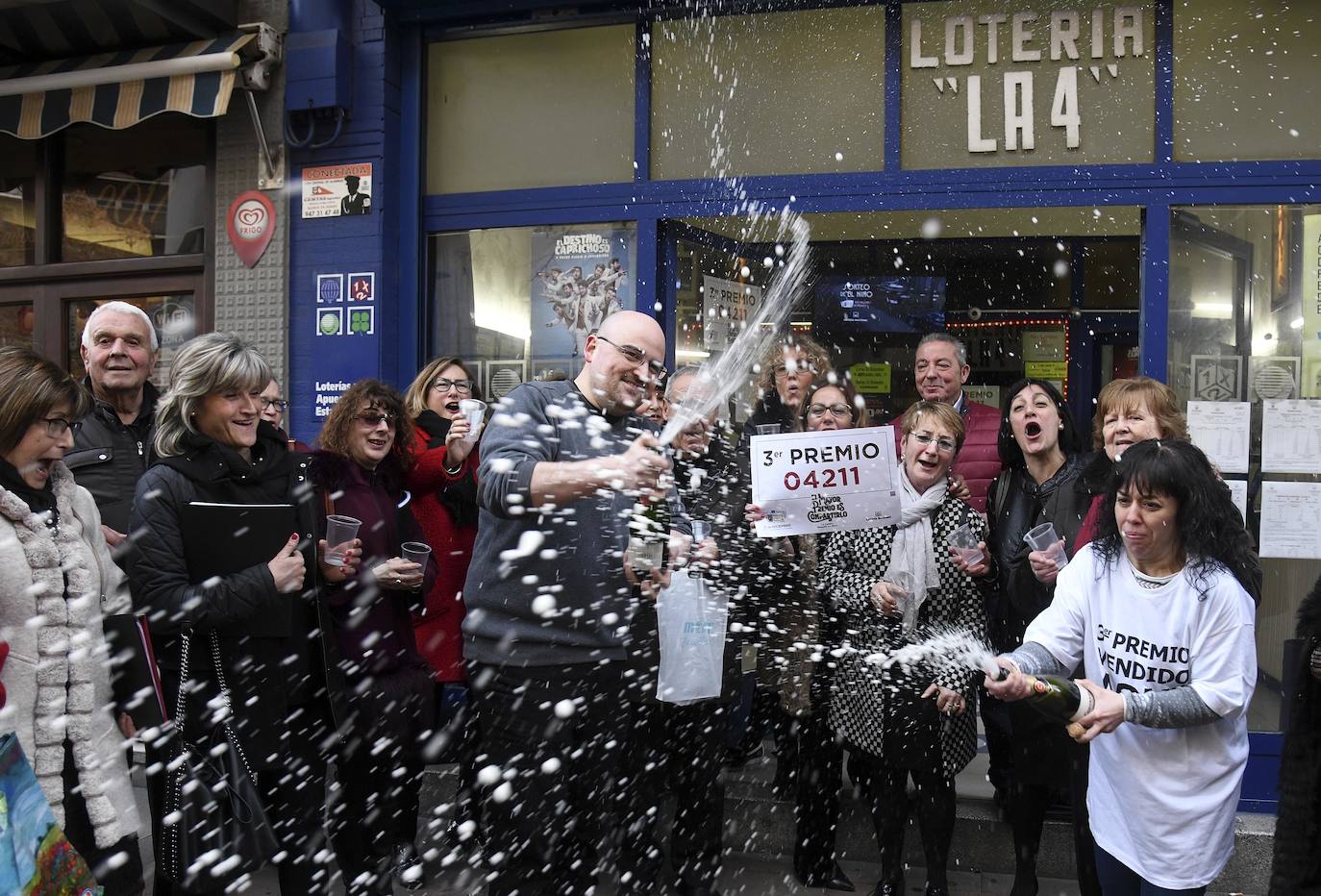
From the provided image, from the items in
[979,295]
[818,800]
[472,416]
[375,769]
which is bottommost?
[818,800]

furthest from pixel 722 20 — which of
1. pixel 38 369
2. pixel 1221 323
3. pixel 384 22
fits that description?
pixel 38 369

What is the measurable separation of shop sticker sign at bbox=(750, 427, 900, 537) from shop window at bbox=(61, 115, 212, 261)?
480 centimetres

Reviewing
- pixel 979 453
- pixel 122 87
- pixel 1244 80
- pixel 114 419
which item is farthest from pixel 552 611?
pixel 122 87

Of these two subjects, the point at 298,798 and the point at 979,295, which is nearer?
the point at 298,798

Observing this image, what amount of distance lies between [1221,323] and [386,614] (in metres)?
4.58

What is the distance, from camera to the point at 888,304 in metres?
8.13

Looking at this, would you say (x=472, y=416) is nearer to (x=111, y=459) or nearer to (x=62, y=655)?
(x=111, y=459)

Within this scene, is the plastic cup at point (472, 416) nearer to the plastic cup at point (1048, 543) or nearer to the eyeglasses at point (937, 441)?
the eyeglasses at point (937, 441)

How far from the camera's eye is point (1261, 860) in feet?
15.6

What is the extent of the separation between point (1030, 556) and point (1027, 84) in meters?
3.16

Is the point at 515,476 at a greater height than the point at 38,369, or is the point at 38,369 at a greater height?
the point at 38,369

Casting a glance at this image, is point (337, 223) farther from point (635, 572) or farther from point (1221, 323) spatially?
point (1221, 323)

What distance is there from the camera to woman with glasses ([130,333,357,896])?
135 inches

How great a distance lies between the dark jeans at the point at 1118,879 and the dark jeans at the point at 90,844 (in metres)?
2.99
